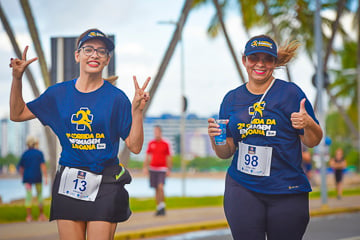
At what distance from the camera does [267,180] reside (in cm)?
402

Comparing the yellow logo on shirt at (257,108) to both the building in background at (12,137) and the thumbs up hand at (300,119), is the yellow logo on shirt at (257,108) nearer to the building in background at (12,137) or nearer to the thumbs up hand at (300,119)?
the thumbs up hand at (300,119)

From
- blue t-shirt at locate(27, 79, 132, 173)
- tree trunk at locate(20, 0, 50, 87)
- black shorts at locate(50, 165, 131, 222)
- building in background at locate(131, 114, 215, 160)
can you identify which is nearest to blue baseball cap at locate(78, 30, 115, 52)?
blue t-shirt at locate(27, 79, 132, 173)

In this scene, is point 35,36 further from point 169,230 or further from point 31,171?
point 169,230

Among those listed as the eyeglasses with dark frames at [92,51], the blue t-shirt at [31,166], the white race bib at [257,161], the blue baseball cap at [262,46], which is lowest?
the blue t-shirt at [31,166]

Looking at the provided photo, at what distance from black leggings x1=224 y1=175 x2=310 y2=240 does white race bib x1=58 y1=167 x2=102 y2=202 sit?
3.08 ft

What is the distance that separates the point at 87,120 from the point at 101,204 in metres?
0.53

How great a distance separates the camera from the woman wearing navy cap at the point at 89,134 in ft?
12.6

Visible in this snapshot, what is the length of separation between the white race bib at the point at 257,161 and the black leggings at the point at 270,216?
14 centimetres

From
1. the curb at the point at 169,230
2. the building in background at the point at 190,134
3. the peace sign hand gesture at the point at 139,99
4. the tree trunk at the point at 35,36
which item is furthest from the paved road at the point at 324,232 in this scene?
the building in background at the point at 190,134

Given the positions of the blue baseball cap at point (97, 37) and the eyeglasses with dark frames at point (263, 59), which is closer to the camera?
the blue baseball cap at point (97, 37)

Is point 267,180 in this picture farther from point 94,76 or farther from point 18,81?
point 18,81

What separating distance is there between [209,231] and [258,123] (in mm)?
6900

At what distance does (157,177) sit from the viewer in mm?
11844

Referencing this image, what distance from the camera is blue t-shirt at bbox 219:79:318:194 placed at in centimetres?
400
